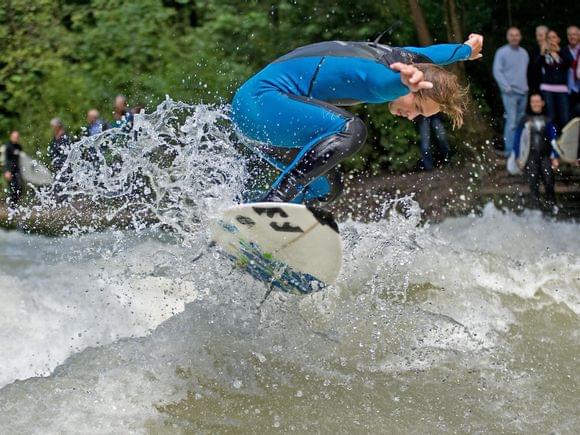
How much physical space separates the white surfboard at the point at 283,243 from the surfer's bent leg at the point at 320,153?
0.13m

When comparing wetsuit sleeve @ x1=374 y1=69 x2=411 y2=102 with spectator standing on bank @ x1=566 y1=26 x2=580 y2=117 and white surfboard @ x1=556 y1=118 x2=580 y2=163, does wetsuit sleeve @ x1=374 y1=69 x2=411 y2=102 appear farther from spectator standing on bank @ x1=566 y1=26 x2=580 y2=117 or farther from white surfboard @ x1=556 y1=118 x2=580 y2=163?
spectator standing on bank @ x1=566 y1=26 x2=580 y2=117

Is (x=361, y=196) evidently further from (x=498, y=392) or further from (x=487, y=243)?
(x=498, y=392)

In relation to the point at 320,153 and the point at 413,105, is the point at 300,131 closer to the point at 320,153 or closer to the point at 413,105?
the point at 320,153

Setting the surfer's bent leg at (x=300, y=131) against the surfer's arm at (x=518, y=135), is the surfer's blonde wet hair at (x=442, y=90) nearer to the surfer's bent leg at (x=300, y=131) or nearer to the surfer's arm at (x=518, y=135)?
the surfer's bent leg at (x=300, y=131)

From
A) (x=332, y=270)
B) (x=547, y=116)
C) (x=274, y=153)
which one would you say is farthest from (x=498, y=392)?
(x=547, y=116)

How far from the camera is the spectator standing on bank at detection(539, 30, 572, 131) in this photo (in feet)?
33.3

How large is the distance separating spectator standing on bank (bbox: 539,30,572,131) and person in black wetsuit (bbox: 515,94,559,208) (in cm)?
36

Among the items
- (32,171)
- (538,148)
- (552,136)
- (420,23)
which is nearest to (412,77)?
(538,148)

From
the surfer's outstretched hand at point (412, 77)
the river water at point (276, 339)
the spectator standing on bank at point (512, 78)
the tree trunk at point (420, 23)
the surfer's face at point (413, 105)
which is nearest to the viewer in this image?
the river water at point (276, 339)

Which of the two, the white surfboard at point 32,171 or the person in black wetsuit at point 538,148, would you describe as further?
the white surfboard at point 32,171

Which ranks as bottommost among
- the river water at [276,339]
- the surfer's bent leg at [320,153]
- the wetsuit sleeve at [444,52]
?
the river water at [276,339]

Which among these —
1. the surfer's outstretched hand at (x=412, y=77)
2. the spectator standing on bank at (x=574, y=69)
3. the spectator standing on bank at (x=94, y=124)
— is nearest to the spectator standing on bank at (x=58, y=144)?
the spectator standing on bank at (x=94, y=124)

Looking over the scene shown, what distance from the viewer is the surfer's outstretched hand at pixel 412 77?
4609 millimetres

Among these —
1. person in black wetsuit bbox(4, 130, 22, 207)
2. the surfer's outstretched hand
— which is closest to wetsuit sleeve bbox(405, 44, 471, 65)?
the surfer's outstretched hand
